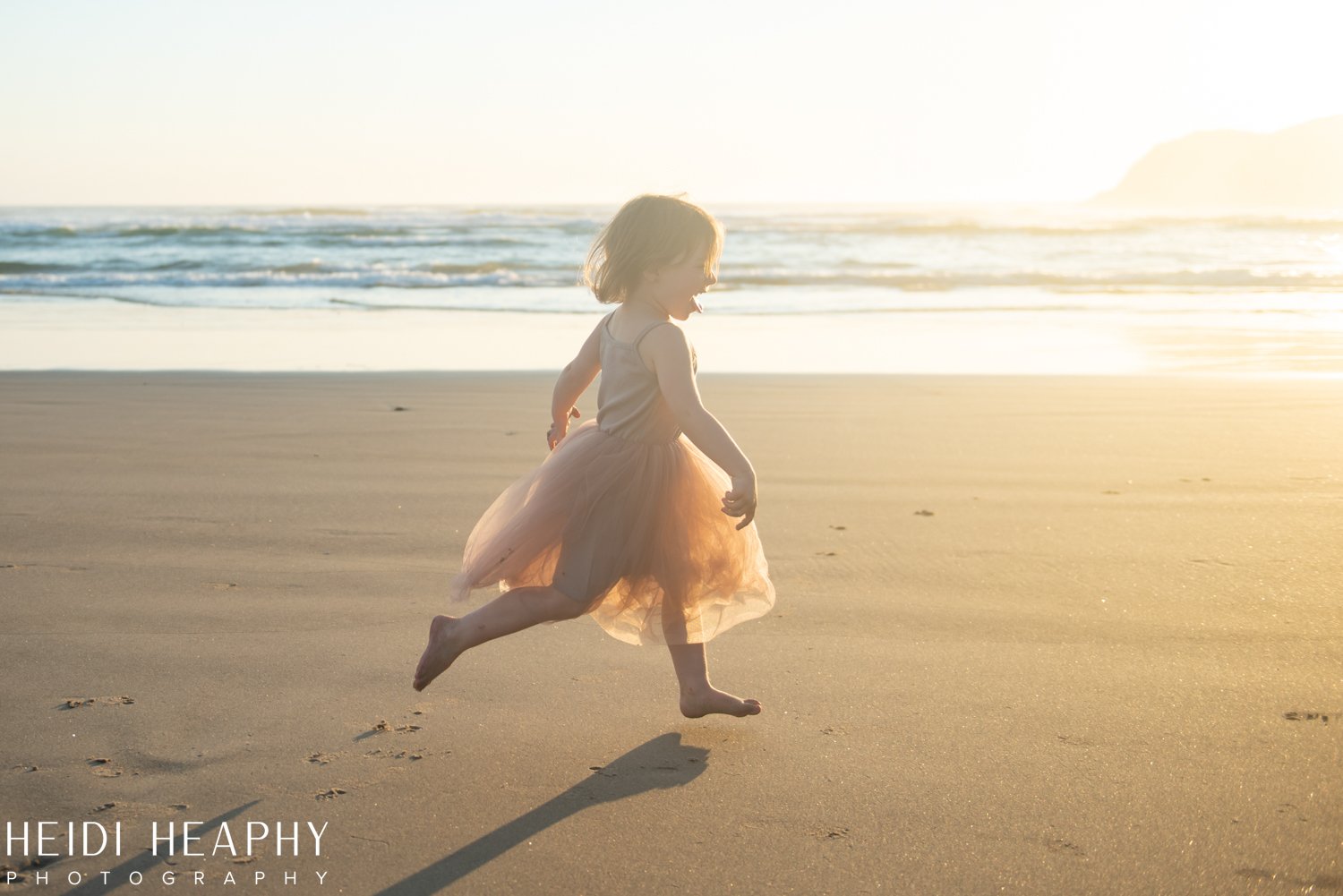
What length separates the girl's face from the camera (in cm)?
288

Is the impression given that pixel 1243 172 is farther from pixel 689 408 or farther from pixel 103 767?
pixel 103 767

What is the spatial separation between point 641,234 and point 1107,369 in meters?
7.76

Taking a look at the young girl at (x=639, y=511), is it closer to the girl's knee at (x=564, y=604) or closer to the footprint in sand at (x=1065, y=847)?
the girl's knee at (x=564, y=604)

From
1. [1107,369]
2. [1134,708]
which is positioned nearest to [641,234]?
[1134,708]

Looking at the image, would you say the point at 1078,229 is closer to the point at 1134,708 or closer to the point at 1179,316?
the point at 1179,316

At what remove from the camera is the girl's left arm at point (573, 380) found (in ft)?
10.0

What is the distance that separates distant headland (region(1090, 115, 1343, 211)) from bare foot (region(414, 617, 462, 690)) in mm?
78475

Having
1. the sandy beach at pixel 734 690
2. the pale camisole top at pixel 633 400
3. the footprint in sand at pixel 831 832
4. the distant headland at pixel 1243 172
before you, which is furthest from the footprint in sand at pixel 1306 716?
the distant headland at pixel 1243 172

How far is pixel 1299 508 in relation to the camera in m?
4.88

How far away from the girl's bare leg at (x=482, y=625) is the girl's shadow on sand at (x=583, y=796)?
36 cm

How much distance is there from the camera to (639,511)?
2869 millimetres

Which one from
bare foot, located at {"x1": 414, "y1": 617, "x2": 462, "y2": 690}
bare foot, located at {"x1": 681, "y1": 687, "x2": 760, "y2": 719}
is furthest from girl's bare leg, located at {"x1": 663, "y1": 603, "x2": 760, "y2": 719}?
bare foot, located at {"x1": 414, "y1": 617, "x2": 462, "y2": 690}

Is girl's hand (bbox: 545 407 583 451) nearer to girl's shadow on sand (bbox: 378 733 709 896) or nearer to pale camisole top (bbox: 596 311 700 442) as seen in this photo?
pale camisole top (bbox: 596 311 700 442)

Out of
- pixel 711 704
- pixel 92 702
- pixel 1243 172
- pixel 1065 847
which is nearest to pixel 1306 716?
pixel 1065 847
